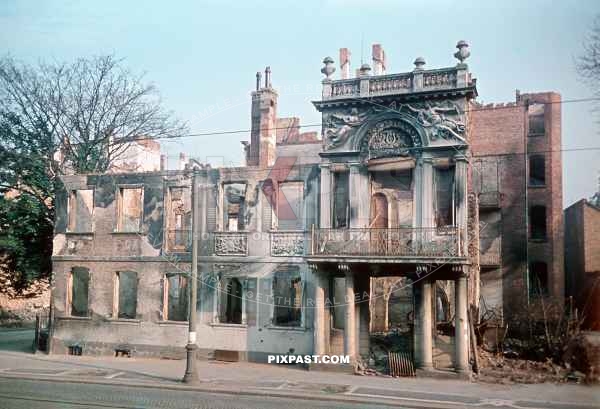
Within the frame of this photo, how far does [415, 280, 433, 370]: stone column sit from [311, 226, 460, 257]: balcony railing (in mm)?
1214

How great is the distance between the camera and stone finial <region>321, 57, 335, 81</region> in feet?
73.2

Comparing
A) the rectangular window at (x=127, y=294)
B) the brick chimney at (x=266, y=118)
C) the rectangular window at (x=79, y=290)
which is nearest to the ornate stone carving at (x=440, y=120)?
the brick chimney at (x=266, y=118)

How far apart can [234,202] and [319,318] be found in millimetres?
10146

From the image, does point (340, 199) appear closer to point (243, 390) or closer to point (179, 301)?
point (243, 390)

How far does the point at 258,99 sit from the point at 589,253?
781 inches

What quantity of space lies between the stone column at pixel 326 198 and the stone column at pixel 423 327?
391cm

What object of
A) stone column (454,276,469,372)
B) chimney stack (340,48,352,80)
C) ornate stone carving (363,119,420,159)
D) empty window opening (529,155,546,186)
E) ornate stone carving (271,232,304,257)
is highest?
chimney stack (340,48,352,80)

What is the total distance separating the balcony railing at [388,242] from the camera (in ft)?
65.2

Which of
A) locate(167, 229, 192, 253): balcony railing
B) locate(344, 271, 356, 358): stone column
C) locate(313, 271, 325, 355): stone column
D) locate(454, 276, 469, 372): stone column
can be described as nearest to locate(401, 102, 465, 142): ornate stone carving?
locate(454, 276, 469, 372): stone column

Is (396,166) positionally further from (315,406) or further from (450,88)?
→ (315,406)

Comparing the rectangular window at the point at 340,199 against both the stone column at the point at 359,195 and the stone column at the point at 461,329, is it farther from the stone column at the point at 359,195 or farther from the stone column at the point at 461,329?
the stone column at the point at 461,329

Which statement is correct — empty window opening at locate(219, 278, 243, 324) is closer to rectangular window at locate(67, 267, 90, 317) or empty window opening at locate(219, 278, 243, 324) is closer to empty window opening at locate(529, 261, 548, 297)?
rectangular window at locate(67, 267, 90, 317)

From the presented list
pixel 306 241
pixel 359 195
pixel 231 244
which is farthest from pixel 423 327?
pixel 231 244

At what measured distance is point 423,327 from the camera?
20.2 m
